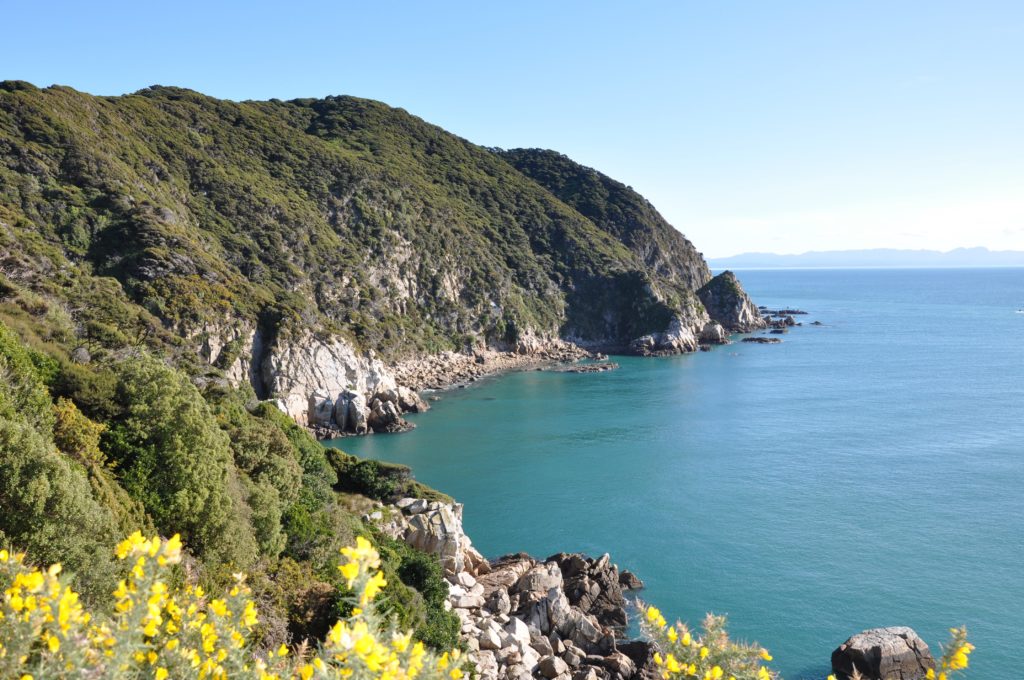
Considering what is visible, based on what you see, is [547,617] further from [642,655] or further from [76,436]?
[76,436]

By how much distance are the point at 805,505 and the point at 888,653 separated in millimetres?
15254

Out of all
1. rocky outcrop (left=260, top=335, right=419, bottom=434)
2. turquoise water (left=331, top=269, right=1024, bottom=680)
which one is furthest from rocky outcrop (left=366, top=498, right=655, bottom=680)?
rocky outcrop (left=260, top=335, right=419, bottom=434)

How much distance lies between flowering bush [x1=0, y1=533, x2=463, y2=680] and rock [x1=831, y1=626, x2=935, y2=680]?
21034 mm

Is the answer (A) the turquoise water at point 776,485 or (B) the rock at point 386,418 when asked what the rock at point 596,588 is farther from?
(B) the rock at point 386,418

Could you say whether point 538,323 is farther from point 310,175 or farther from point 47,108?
point 47,108

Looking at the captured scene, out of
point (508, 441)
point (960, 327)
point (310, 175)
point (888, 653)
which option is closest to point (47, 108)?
point (310, 175)

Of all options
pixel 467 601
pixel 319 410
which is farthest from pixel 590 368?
pixel 467 601

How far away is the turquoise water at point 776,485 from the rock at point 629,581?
588 millimetres

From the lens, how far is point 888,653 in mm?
21844

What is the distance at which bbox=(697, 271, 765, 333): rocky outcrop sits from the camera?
119250mm

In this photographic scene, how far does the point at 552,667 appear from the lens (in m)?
20.8

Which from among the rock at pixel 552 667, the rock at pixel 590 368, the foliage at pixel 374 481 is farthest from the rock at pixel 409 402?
the rock at pixel 552 667

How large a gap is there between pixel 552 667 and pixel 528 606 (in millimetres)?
3855

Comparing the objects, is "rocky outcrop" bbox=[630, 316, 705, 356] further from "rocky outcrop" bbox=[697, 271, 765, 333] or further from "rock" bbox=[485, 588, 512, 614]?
"rock" bbox=[485, 588, 512, 614]
